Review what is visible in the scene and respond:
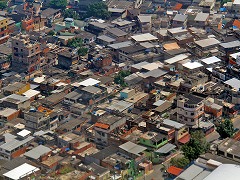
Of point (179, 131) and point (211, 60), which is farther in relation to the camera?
point (211, 60)

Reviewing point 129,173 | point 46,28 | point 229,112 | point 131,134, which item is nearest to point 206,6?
point 46,28

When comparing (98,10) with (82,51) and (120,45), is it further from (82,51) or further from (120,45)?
(82,51)

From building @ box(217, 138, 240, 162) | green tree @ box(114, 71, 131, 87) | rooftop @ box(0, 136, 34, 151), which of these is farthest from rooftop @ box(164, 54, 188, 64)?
rooftop @ box(0, 136, 34, 151)

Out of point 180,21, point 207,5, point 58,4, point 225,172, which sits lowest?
point 58,4

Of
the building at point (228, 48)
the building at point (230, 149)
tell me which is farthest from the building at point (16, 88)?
the building at point (230, 149)

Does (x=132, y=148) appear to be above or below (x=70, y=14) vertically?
below

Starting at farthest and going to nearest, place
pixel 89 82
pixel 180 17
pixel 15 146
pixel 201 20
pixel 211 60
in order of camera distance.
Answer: pixel 180 17
pixel 201 20
pixel 211 60
pixel 89 82
pixel 15 146

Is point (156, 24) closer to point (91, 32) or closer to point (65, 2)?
point (91, 32)

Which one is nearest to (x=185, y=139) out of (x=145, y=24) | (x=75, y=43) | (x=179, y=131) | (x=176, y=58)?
(x=179, y=131)
